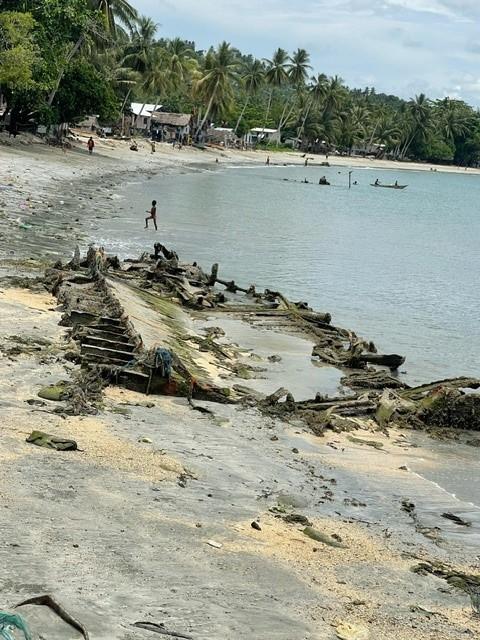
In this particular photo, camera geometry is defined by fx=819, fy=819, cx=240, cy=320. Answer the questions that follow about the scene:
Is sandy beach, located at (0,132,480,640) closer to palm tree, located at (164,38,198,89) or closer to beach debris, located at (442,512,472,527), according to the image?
beach debris, located at (442,512,472,527)

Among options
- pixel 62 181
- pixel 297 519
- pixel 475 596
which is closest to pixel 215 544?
pixel 297 519

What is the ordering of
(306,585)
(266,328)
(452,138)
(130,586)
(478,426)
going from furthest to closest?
(452,138) < (266,328) < (478,426) < (306,585) < (130,586)

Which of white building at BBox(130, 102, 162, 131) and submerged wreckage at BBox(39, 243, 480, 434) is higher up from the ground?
white building at BBox(130, 102, 162, 131)

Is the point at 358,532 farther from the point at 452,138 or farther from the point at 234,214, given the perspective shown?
the point at 452,138

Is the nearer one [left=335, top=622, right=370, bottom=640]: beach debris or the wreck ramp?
[left=335, top=622, right=370, bottom=640]: beach debris

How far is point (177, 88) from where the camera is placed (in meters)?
104

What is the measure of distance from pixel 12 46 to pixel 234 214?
1761 centimetres

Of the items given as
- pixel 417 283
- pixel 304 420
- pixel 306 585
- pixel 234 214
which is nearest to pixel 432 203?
pixel 234 214

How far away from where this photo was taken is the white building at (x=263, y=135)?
143125 mm

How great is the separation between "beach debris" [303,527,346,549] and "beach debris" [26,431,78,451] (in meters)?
2.94

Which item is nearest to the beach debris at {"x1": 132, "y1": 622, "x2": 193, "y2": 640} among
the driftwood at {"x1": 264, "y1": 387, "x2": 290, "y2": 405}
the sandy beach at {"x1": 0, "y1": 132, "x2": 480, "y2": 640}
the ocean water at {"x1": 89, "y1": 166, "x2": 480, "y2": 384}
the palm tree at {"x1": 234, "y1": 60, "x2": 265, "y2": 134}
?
the sandy beach at {"x1": 0, "y1": 132, "x2": 480, "y2": 640}

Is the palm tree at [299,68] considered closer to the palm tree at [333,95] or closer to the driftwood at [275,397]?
the palm tree at [333,95]

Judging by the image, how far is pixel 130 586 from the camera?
6.65 meters

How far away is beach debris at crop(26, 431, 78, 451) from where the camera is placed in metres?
9.66
